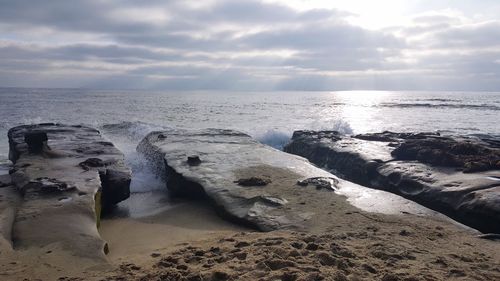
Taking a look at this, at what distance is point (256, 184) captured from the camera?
7281mm

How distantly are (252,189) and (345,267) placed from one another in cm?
322

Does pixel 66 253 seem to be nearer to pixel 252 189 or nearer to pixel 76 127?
pixel 252 189

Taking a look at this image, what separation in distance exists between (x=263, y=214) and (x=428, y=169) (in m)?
A: 4.26

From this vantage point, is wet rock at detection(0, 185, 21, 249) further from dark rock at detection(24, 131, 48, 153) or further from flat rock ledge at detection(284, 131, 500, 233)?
flat rock ledge at detection(284, 131, 500, 233)

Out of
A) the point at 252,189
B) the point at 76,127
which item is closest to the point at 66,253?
the point at 252,189

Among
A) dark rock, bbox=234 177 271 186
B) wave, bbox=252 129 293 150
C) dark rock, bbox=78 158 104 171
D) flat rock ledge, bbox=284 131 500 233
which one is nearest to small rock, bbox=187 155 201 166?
dark rock, bbox=234 177 271 186

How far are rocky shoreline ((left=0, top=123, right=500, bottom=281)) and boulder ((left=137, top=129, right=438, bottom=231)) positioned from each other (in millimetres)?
26

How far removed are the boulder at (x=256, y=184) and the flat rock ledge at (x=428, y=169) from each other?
0.94m

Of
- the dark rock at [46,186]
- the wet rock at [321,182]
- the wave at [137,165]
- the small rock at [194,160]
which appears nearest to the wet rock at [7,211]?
the dark rock at [46,186]

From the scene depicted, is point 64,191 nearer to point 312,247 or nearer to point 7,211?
point 7,211

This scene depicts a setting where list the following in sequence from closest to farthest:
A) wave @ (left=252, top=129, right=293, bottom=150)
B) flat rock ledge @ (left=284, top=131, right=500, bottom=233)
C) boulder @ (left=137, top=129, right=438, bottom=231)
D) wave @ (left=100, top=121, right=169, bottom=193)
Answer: boulder @ (left=137, top=129, right=438, bottom=231)
flat rock ledge @ (left=284, top=131, right=500, bottom=233)
wave @ (left=100, top=121, right=169, bottom=193)
wave @ (left=252, top=129, right=293, bottom=150)

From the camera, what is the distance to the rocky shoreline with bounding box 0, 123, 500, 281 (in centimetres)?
402

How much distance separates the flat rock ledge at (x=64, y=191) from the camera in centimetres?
462

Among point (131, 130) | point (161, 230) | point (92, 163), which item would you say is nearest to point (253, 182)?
point (161, 230)
